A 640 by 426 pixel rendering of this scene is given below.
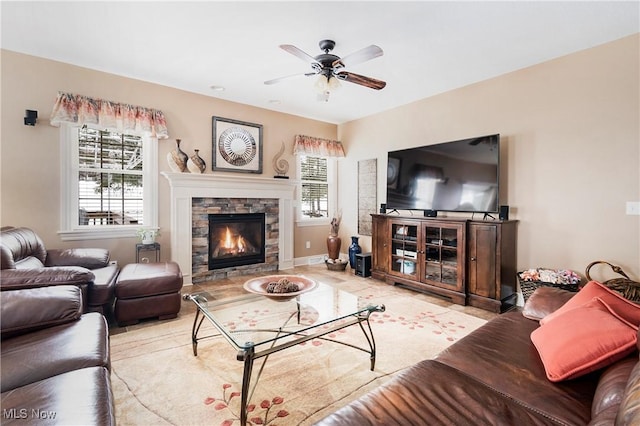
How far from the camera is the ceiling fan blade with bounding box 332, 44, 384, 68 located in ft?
7.67

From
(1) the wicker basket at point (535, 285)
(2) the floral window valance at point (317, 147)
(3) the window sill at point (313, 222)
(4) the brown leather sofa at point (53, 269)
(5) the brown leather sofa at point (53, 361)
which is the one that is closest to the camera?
(5) the brown leather sofa at point (53, 361)

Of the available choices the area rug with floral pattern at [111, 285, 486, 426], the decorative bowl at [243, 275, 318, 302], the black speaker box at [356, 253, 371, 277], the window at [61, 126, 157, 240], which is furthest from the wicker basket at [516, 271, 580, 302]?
the window at [61, 126, 157, 240]

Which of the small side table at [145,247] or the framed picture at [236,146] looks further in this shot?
the framed picture at [236,146]

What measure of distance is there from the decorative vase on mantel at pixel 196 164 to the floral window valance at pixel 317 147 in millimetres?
1636

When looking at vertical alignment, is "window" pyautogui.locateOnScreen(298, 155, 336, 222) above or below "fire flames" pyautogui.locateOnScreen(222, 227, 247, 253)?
above

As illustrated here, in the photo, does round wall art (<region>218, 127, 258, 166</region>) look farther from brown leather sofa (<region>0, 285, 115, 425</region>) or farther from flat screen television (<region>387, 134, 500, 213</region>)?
brown leather sofa (<region>0, 285, 115, 425</region>)

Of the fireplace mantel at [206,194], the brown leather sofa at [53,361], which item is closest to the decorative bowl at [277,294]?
the brown leather sofa at [53,361]

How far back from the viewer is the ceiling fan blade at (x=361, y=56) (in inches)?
92.1

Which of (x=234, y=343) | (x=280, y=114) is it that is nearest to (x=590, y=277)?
(x=234, y=343)

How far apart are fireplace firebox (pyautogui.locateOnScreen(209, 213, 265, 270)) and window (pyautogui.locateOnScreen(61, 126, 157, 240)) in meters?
0.84

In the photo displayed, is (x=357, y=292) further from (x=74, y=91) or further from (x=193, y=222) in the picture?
(x=74, y=91)

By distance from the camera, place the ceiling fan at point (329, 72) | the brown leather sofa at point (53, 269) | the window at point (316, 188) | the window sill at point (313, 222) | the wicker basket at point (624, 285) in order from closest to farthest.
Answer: the brown leather sofa at point (53, 269) < the wicker basket at point (624, 285) < the ceiling fan at point (329, 72) < the window sill at point (313, 222) < the window at point (316, 188)

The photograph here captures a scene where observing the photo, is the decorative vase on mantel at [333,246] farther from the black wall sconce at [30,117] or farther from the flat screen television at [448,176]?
the black wall sconce at [30,117]

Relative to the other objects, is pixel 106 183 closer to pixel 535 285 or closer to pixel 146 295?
pixel 146 295
